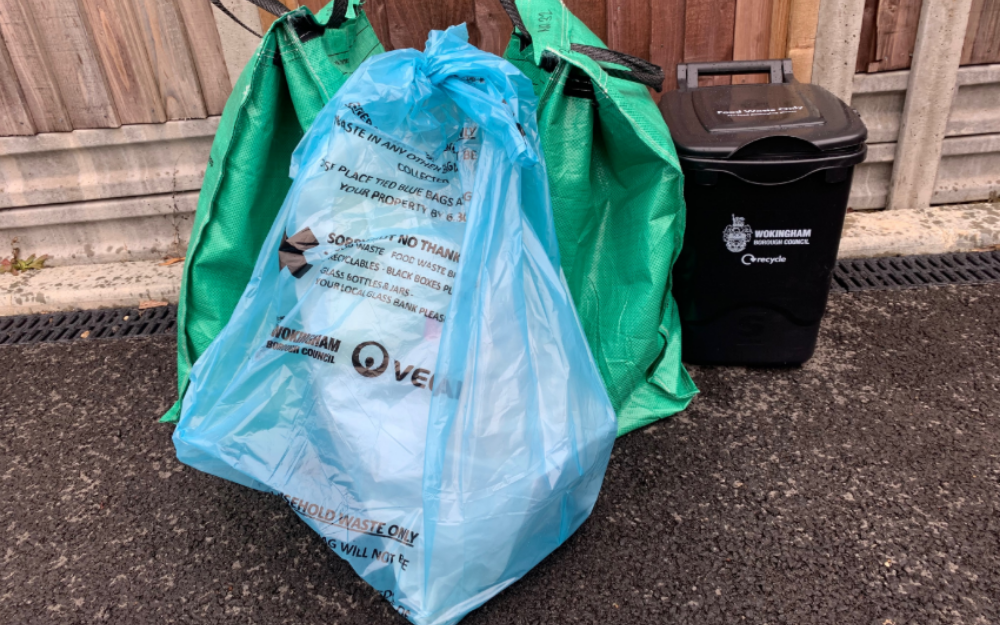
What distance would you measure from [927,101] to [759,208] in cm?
121

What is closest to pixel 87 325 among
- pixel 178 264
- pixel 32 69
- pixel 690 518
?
pixel 178 264

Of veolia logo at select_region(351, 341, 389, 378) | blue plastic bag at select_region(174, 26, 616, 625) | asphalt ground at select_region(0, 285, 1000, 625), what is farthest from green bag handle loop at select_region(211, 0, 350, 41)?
asphalt ground at select_region(0, 285, 1000, 625)

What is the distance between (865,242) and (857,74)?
577 mm

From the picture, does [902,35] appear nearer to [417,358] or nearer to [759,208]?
[759,208]

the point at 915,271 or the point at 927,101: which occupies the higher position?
the point at 927,101

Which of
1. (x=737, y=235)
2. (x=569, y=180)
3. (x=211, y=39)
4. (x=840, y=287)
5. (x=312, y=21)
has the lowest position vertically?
(x=840, y=287)

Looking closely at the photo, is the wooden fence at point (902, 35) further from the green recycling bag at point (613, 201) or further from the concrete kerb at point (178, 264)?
the green recycling bag at point (613, 201)

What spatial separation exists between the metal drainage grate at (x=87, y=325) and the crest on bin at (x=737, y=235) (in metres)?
1.77

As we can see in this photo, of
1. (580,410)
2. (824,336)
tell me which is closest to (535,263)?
(580,410)

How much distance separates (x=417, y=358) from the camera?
132 centimetres

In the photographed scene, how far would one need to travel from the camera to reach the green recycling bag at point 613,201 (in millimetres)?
1530

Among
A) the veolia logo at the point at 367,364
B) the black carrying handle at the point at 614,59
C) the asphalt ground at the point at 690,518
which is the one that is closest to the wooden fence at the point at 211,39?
the black carrying handle at the point at 614,59

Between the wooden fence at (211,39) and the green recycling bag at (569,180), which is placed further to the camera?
the wooden fence at (211,39)

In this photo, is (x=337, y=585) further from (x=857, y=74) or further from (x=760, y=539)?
(x=857, y=74)
